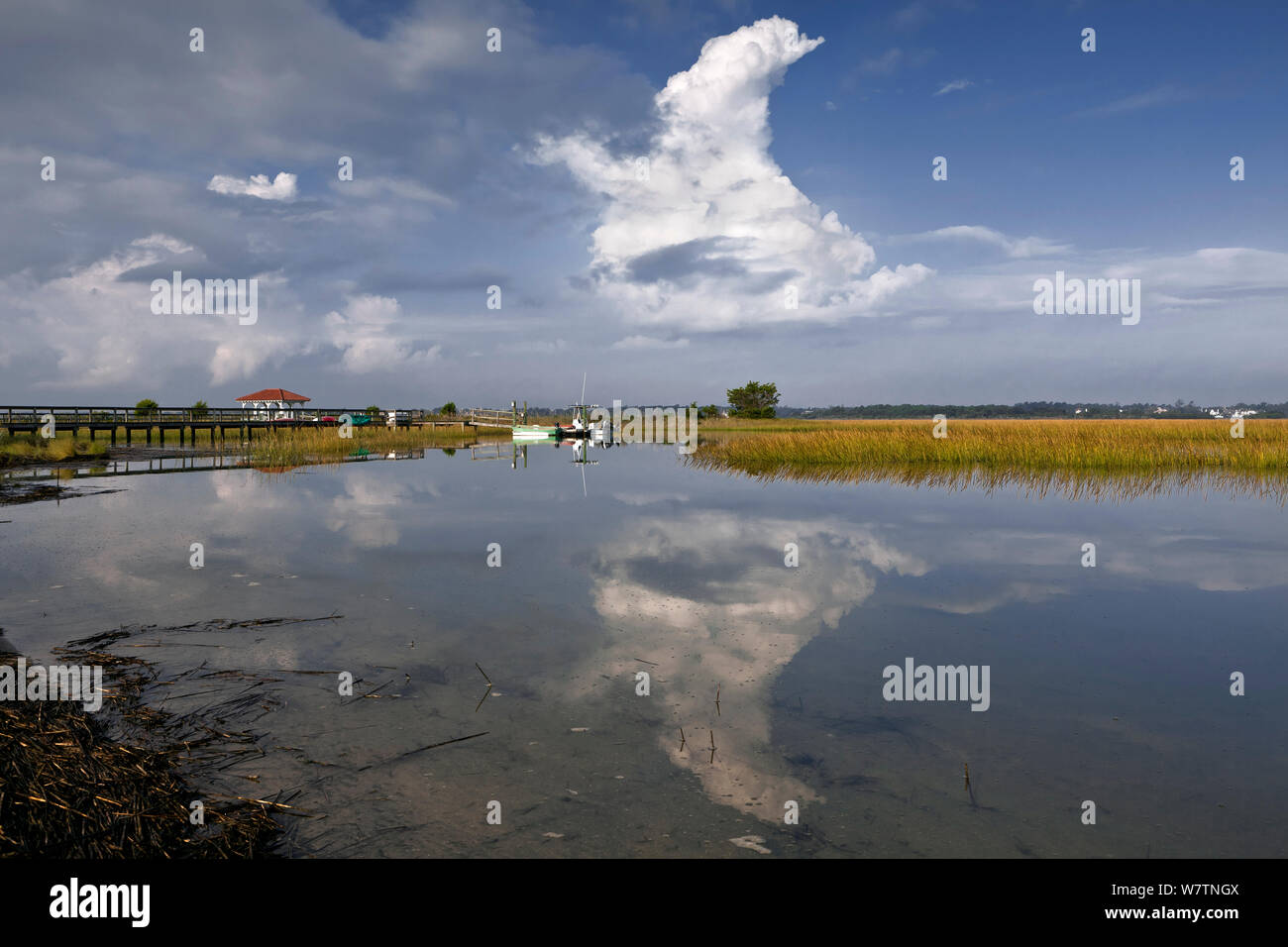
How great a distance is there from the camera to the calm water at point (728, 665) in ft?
15.1

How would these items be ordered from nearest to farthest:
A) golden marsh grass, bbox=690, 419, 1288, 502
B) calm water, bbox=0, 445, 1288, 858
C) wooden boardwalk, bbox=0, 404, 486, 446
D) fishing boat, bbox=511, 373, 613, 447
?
calm water, bbox=0, 445, 1288, 858 → golden marsh grass, bbox=690, 419, 1288, 502 → wooden boardwalk, bbox=0, 404, 486, 446 → fishing boat, bbox=511, 373, 613, 447

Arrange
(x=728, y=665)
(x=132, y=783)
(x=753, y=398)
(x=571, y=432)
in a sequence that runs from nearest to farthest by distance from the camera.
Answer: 1. (x=132, y=783)
2. (x=728, y=665)
3. (x=571, y=432)
4. (x=753, y=398)

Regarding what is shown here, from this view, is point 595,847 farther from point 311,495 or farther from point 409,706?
point 311,495

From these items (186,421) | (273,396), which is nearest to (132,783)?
(186,421)

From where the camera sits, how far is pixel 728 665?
753 cm

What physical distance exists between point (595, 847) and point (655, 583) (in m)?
7.00

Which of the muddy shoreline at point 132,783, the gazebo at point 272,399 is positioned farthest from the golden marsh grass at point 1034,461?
the gazebo at point 272,399

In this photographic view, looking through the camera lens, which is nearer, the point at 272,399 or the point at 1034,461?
the point at 1034,461

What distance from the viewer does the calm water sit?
15.1 ft

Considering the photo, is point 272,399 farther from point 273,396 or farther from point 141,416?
point 141,416

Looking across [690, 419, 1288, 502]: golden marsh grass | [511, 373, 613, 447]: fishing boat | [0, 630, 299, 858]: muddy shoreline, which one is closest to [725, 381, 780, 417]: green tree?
[511, 373, 613, 447]: fishing boat

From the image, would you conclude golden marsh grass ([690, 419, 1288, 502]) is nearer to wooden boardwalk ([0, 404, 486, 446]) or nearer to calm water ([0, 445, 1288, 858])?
calm water ([0, 445, 1288, 858])

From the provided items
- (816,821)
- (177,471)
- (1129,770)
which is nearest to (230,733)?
(816,821)

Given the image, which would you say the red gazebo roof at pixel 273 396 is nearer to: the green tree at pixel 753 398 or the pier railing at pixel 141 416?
the pier railing at pixel 141 416
